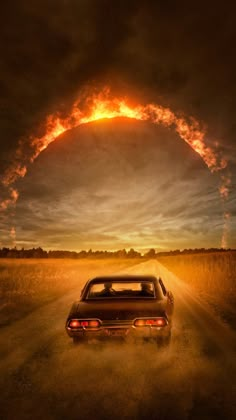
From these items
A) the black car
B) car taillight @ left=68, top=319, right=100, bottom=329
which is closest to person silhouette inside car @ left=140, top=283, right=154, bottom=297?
the black car

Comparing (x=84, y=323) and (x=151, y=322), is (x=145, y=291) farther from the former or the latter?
(x=84, y=323)

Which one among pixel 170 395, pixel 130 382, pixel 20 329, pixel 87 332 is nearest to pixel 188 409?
pixel 170 395

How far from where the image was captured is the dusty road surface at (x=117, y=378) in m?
3.28

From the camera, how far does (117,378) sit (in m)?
4.15

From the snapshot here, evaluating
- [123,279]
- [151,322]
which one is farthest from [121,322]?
[123,279]

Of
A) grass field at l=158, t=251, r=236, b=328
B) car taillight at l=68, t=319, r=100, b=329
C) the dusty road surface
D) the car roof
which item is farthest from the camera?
grass field at l=158, t=251, r=236, b=328

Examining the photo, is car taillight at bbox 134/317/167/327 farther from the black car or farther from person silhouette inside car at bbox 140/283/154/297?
person silhouette inside car at bbox 140/283/154/297

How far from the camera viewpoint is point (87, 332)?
4.89 metres

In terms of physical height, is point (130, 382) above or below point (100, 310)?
below

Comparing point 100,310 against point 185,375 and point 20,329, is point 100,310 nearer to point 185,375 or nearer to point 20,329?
point 185,375

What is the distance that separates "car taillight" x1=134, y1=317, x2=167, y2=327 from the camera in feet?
15.8

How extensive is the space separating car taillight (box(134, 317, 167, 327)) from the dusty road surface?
1.75ft

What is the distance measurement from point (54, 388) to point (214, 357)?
8.51 ft

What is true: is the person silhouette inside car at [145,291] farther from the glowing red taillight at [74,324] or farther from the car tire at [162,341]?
the glowing red taillight at [74,324]
